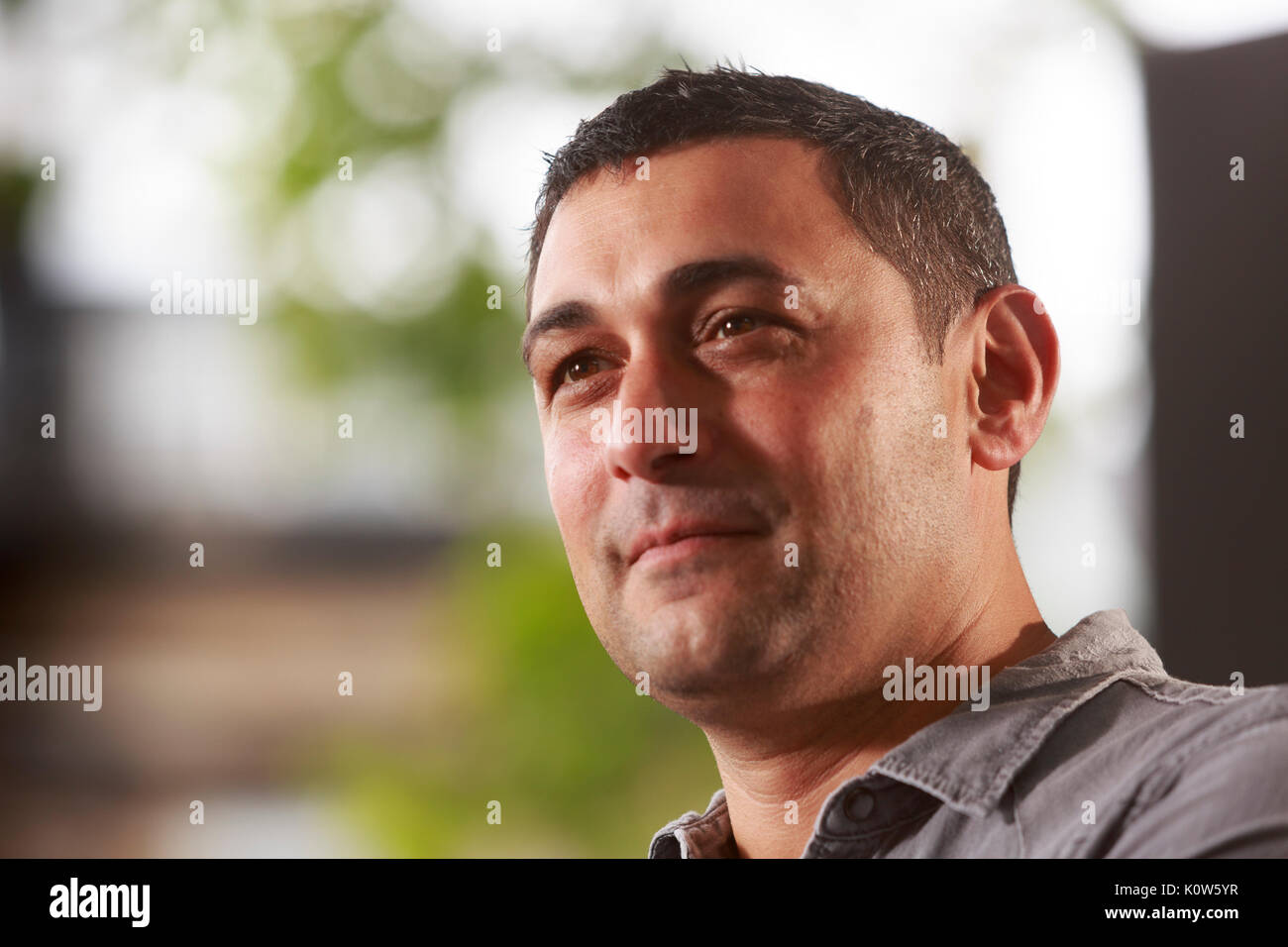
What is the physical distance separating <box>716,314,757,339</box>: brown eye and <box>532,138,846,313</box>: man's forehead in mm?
69

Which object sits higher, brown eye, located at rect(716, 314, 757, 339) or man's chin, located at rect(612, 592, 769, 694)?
brown eye, located at rect(716, 314, 757, 339)

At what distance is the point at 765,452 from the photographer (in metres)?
1.07

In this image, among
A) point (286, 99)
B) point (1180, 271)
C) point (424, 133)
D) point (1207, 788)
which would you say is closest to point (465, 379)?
point (424, 133)

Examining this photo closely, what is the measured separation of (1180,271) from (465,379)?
1.46 m

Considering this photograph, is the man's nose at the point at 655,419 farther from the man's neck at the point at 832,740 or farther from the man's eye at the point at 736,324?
the man's neck at the point at 832,740

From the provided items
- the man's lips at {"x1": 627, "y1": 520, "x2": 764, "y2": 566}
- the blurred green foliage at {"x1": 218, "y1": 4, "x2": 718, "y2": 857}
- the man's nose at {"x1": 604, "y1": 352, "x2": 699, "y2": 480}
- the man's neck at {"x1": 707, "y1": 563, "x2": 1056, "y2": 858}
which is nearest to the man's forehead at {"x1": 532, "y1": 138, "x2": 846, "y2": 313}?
the man's nose at {"x1": 604, "y1": 352, "x2": 699, "y2": 480}

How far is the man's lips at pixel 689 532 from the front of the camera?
107 cm

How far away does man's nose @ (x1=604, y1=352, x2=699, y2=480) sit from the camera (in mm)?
1070

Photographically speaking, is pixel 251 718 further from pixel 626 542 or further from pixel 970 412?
pixel 970 412

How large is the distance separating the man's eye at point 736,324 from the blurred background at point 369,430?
726 millimetres

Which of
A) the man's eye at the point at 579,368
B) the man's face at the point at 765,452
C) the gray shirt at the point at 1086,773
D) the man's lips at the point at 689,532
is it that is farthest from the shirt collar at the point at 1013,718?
the man's eye at the point at 579,368

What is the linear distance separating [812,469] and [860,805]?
323 mm

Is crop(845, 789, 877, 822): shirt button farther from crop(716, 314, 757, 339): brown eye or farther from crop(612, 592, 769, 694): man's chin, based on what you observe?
crop(716, 314, 757, 339): brown eye

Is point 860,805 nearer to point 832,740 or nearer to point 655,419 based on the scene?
point 832,740
